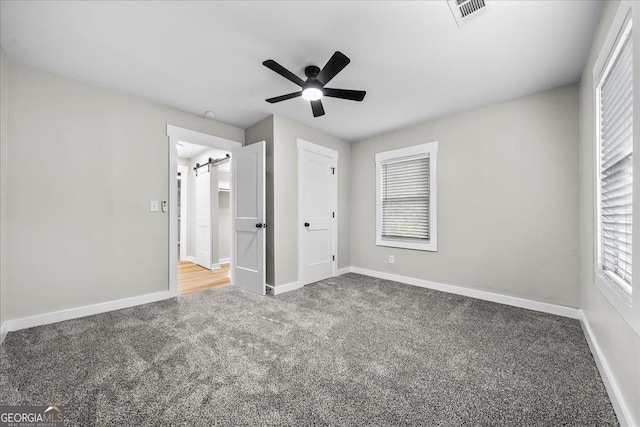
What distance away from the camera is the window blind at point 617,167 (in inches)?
52.8

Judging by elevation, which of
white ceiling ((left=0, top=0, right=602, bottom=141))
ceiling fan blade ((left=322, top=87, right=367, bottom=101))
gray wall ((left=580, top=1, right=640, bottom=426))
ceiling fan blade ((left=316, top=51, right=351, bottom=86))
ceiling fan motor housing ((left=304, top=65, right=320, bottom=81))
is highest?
white ceiling ((left=0, top=0, right=602, bottom=141))

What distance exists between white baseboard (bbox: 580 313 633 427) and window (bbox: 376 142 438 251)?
1.88 m

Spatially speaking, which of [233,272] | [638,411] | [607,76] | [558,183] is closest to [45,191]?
[233,272]

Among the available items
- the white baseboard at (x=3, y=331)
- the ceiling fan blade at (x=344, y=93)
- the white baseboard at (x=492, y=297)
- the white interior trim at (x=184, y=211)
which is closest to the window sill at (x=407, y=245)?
the white baseboard at (x=492, y=297)

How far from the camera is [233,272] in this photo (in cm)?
394

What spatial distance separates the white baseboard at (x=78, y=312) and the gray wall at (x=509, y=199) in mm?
3517

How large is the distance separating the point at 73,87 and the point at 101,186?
1.02 meters

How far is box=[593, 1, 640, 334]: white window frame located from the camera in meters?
1.14

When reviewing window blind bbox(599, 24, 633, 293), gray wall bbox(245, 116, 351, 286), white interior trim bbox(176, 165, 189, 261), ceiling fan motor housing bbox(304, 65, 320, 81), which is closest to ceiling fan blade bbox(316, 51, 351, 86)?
ceiling fan motor housing bbox(304, 65, 320, 81)

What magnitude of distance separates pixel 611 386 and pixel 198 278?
4.74 m

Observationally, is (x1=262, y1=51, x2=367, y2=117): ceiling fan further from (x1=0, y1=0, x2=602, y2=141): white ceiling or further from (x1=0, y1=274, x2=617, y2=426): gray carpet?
(x1=0, y1=274, x2=617, y2=426): gray carpet

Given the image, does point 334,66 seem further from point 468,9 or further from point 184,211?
point 184,211

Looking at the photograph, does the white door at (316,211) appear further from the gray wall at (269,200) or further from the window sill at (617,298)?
the window sill at (617,298)

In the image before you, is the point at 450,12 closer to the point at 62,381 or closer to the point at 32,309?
the point at 62,381
